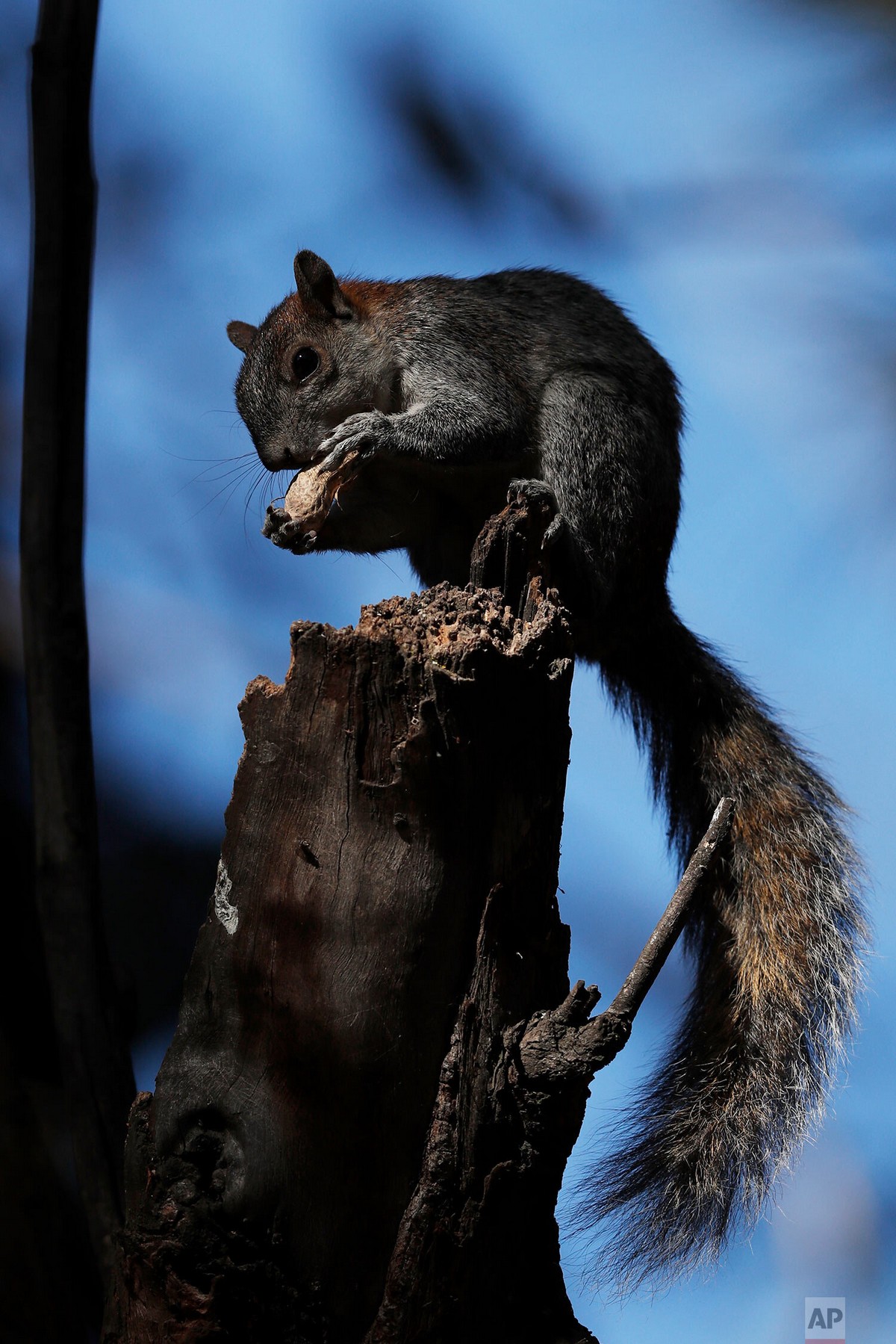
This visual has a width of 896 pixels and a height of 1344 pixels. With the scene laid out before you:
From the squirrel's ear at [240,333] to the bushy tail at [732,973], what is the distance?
90 centimetres

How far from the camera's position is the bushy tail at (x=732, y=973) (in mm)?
1389

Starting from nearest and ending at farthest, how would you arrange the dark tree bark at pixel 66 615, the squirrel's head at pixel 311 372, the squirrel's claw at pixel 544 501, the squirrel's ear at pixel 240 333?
the squirrel's claw at pixel 544 501 → the squirrel's head at pixel 311 372 → the dark tree bark at pixel 66 615 → the squirrel's ear at pixel 240 333

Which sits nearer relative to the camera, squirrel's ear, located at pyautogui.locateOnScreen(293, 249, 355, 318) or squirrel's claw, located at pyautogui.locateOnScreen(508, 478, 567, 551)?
squirrel's claw, located at pyautogui.locateOnScreen(508, 478, 567, 551)

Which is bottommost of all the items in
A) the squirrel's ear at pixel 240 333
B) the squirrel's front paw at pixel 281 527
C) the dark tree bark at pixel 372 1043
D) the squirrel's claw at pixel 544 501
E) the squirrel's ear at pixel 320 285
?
the dark tree bark at pixel 372 1043

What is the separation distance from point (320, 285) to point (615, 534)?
665mm

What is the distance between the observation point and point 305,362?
5.85 ft

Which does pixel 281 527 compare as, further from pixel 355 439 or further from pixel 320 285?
pixel 320 285

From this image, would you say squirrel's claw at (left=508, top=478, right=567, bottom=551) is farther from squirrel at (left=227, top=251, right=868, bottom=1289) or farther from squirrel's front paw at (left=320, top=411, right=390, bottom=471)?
squirrel's front paw at (left=320, top=411, right=390, bottom=471)

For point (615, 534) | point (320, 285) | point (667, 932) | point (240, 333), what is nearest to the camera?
point (667, 932)

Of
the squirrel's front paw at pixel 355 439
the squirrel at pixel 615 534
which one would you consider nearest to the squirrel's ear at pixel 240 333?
the squirrel at pixel 615 534

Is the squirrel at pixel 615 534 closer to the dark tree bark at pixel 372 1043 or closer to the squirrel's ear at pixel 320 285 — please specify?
the squirrel's ear at pixel 320 285

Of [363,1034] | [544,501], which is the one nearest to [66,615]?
[544,501]

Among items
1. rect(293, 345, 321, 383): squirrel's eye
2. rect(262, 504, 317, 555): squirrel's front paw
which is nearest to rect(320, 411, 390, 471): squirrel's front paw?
rect(262, 504, 317, 555): squirrel's front paw

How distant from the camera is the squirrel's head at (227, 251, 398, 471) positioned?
1.75m
